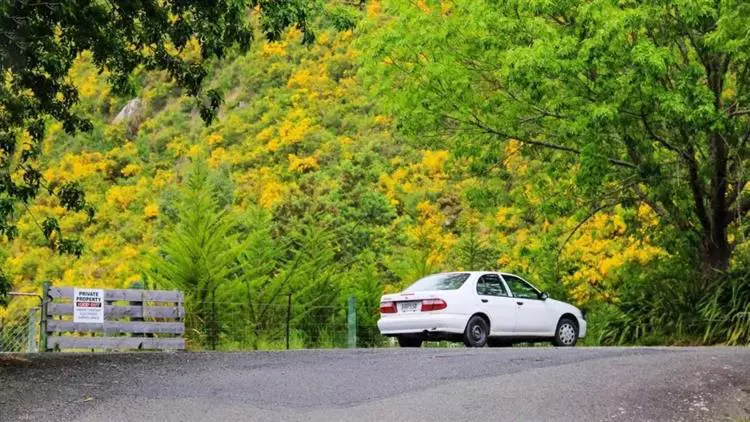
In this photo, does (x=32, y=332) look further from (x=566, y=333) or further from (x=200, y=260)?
(x=566, y=333)

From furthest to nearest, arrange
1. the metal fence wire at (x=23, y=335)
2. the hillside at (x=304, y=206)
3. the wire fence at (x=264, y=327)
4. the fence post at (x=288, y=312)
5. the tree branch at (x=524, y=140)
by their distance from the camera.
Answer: the hillside at (x=304, y=206) → the tree branch at (x=524, y=140) → the fence post at (x=288, y=312) → the wire fence at (x=264, y=327) → the metal fence wire at (x=23, y=335)

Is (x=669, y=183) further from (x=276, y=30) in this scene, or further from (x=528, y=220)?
(x=528, y=220)

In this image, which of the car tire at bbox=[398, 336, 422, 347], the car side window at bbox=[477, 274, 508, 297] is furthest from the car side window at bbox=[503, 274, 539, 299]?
the car tire at bbox=[398, 336, 422, 347]

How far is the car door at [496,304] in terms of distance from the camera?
18719 millimetres

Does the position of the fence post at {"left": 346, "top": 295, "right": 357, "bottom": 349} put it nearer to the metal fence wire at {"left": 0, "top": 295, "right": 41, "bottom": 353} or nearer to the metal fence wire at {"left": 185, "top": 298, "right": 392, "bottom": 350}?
the metal fence wire at {"left": 185, "top": 298, "right": 392, "bottom": 350}

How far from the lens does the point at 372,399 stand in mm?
10367

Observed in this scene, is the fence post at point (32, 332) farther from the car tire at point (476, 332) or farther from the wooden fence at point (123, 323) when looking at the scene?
the car tire at point (476, 332)

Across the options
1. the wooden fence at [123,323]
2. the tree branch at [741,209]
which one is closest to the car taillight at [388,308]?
the wooden fence at [123,323]

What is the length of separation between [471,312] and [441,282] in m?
0.92

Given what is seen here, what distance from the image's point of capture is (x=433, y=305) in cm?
1838

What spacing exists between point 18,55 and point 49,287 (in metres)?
6.35

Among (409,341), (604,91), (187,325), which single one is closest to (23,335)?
(187,325)

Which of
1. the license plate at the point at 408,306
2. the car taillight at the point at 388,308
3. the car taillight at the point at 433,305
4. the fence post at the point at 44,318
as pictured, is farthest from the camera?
the car taillight at the point at 388,308

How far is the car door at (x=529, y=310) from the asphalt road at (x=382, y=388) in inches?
188
